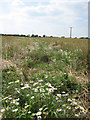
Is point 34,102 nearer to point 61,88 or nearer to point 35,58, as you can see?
point 61,88

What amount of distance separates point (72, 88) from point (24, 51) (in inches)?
108

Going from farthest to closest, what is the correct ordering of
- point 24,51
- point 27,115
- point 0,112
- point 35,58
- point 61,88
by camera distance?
point 24,51 < point 35,58 < point 61,88 < point 0,112 < point 27,115

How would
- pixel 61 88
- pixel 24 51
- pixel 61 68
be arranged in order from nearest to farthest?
pixel 61 88 < pixel 61 68 < pixel 24 51

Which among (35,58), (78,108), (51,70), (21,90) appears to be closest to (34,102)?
(21,90)

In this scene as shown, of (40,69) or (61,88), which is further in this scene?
(40,69)

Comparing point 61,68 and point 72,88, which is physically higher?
point 61,68

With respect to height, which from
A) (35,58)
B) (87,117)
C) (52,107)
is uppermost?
(35,58)

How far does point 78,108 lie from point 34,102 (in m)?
0.67

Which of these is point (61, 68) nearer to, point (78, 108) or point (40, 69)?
point (40, 69)

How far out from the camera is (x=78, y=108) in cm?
216

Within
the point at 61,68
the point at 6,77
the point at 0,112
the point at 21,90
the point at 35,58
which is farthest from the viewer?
the point at 35,58

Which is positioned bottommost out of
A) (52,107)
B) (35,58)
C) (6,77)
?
(52,107)

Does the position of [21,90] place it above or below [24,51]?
below

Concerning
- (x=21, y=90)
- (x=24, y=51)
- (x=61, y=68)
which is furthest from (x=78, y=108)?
(x=24, y=51)
